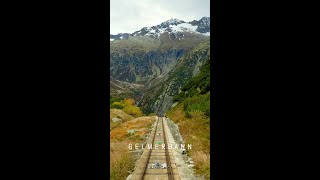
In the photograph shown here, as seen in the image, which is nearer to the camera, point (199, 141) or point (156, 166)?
point (156, 166)

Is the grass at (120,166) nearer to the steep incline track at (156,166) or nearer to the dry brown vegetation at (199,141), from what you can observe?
the steep incline track at (156,166)

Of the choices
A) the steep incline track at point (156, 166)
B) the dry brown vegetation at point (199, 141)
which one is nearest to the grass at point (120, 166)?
the steep incline track at point (156, 166)

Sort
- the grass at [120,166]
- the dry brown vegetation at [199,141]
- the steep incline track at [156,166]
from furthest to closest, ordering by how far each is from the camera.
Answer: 1. the dry brown vegetation at [199,141]
2. the grass at [120,166]
3. the steep incline track at [156,166]

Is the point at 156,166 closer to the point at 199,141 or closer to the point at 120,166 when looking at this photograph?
the point at 120,166

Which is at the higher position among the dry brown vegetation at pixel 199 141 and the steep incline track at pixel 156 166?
the dry brown vegetation at pixel 199 141

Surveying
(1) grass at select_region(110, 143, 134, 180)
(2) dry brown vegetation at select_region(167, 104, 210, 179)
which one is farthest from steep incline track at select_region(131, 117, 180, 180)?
(2) dry brown vegetation at select_region(167, 104, 210, 179)

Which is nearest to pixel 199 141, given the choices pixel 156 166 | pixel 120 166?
pixel 156 166

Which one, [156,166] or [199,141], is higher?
[199,141]

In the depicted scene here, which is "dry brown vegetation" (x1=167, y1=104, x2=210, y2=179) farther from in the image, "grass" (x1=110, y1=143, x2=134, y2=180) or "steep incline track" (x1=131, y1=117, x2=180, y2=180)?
"grass" (x1=110, y1=143, x2=134, y2=180)
